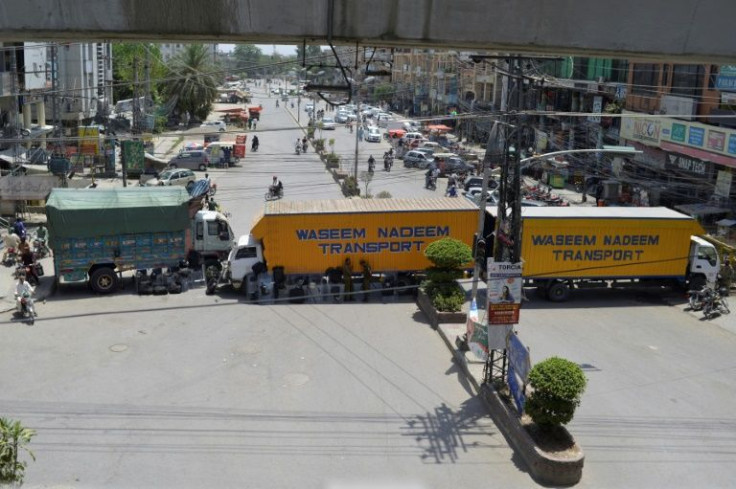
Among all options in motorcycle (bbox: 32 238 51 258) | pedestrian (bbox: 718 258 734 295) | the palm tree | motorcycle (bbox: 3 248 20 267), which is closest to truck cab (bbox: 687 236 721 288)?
pedestrian (bbox: 718 258 734 295)

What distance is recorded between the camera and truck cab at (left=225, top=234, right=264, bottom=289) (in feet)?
65.7

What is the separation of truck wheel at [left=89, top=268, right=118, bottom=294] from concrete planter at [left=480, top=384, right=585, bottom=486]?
12.3 meters

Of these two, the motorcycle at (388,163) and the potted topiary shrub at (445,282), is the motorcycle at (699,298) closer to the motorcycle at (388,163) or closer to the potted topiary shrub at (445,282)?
the potted topiary shrub at (445,282)

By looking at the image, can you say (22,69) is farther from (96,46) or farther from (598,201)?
A: (598,201)

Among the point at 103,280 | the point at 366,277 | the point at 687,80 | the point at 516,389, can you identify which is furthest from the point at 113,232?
the point at 687,80

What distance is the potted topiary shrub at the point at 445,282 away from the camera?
59.2 ft

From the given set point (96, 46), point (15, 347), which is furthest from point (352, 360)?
point (96, 46)

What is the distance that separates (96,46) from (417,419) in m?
56.5

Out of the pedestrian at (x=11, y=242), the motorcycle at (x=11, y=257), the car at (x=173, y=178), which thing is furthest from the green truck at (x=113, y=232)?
the car at (x=173, y=178)

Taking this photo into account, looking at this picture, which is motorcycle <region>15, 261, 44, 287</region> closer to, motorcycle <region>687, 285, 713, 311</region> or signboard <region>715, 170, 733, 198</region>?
motorcycle <region>687, 285, 713, 311</region>

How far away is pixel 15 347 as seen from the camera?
51.6ft

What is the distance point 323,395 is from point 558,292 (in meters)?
9.60

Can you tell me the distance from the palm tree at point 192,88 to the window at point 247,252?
1795 inches

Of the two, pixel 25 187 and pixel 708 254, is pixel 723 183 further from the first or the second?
pixel 25 187
